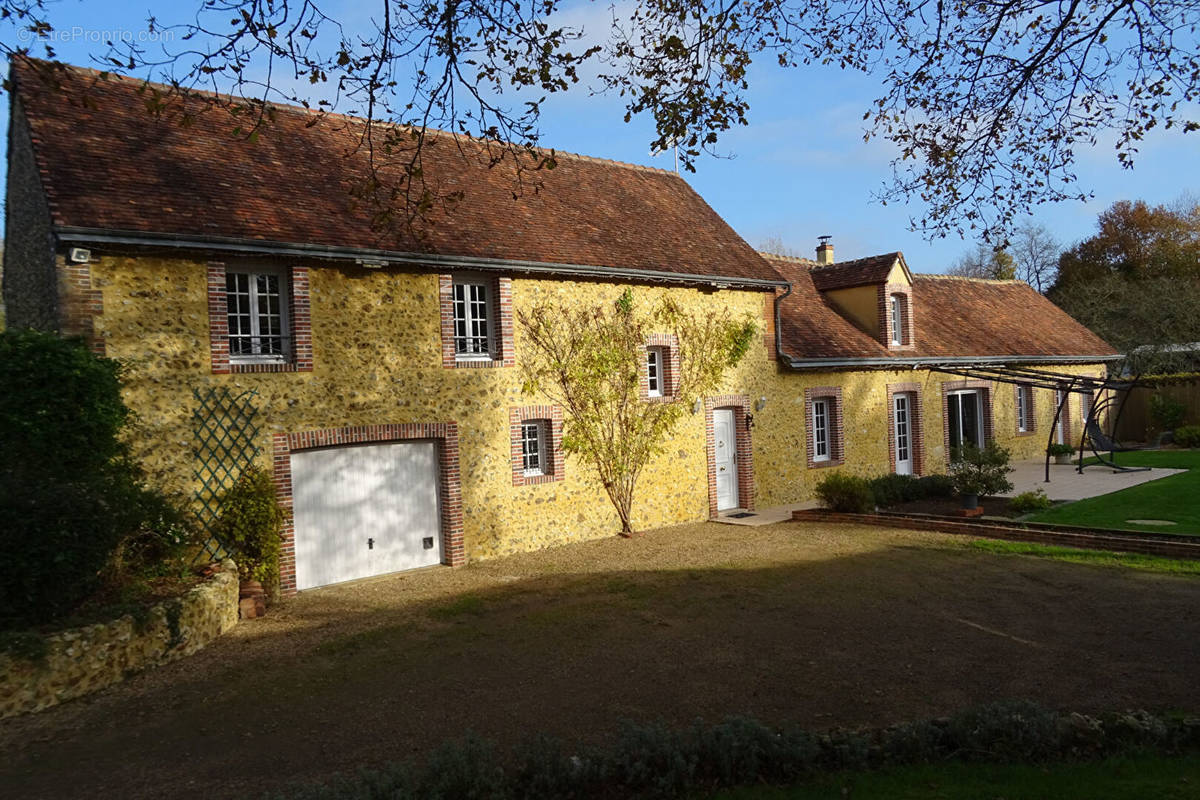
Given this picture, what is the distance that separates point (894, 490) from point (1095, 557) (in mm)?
4651

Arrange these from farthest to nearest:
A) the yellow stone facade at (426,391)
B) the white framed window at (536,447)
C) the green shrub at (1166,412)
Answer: the green shrub at (1166,412) < the white framed window at (536,447) < the yellow stone facade at (426,391)

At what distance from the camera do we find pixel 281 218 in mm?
10641

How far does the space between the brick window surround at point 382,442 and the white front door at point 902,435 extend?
11.5 m

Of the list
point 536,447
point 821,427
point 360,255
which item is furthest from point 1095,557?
point 360,255

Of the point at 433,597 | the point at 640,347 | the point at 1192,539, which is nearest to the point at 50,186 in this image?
the point at 433,597

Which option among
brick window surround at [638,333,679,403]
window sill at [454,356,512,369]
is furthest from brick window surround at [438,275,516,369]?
brick window surround at [638,333,679,403]

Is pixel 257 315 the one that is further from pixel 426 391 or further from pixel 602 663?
pixel 602 663

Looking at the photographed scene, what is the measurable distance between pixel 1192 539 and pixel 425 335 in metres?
10.7

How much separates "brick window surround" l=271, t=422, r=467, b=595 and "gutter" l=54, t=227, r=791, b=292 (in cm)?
224

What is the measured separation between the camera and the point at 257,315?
10328 millimetres

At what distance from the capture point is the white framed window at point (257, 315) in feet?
33.4

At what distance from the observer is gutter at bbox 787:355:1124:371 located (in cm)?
1688

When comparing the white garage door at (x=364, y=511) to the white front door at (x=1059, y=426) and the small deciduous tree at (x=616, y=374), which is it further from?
the white front door at (x=1059, y=426)

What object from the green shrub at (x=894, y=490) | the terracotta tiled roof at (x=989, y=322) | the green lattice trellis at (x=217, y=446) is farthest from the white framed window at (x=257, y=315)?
the terracotta tiled roof at (x=989, y=322)
